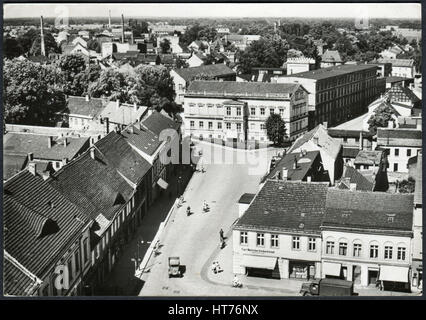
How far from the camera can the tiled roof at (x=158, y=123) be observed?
57.2 meters

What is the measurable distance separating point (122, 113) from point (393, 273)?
39.6 meters

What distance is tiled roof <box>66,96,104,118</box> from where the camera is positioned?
221 ft

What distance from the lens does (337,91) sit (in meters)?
78.9

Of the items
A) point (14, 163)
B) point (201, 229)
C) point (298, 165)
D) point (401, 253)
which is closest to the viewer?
point (401, 253)

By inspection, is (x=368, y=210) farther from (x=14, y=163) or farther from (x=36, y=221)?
(x=14, y=163)

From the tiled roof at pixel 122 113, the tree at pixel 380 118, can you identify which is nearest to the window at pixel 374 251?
the tiled roof at pixel 122 113

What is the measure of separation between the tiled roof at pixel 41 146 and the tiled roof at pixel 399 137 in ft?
88.2

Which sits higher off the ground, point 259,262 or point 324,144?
point 324,144

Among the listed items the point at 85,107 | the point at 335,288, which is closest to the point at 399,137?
the point at 335,288

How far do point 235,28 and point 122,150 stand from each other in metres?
149

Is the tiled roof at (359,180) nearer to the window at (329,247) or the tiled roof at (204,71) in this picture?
the window at (329,247)

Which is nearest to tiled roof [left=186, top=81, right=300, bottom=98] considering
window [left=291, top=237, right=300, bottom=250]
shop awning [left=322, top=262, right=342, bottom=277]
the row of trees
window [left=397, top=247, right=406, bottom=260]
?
the row of trees

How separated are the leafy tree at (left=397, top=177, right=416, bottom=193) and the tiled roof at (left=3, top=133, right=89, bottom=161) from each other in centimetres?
2510

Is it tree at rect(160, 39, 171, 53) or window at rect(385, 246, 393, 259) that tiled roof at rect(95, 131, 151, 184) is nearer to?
window at rect(385, 246, 393, 259)
